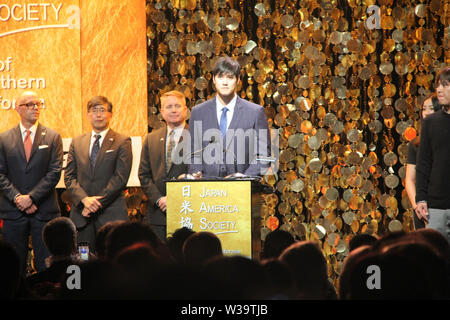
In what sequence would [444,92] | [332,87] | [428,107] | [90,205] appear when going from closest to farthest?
[444,92]
[428,107]
[90,205]
[332,87]

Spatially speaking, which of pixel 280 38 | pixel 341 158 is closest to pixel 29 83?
pixel 280 38

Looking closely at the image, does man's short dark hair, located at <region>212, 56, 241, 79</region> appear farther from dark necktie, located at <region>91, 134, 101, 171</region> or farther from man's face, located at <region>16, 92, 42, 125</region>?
man's face, located at <region>16, 92, 42, 125</region>

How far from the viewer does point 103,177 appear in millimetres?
4316

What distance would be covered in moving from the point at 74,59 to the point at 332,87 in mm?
2090

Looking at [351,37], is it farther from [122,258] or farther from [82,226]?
[122,258]

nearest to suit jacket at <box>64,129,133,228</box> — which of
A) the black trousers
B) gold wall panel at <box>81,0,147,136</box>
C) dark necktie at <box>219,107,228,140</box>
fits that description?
the black trousers

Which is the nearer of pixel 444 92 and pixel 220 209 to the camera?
pixel 220 209

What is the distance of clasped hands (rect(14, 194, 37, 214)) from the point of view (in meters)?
4.24

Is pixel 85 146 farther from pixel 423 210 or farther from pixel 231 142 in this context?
pixel 423 210

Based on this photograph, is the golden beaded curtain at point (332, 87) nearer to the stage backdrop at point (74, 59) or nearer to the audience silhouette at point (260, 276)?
the stage backdrop at point (74, 59)

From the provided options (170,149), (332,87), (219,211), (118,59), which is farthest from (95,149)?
(332,87)

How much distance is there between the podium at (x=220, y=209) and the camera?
9.31 ft

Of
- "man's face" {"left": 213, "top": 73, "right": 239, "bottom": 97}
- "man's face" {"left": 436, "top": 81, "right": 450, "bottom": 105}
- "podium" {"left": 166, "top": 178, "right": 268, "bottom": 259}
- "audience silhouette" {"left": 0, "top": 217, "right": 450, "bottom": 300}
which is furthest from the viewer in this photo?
"man's face" {"left": 213, "top": 73, "right": 239, "bottom": 97}

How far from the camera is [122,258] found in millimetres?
1572
